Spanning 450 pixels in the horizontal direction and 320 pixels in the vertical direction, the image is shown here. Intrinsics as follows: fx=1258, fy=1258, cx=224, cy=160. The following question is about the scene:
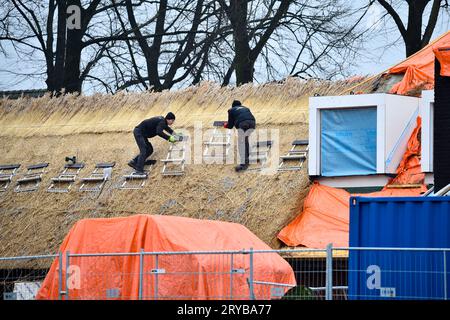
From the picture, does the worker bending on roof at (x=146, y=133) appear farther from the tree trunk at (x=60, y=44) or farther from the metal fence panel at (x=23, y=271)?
the tree trunk at (x=60, y=44)

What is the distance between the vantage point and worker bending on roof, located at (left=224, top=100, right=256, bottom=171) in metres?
28.0

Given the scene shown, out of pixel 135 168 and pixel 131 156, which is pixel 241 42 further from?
pixel 135 168

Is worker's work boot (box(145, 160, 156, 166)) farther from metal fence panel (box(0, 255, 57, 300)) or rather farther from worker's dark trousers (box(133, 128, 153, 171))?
metal fence panel (box(0, 255, 57, 300))

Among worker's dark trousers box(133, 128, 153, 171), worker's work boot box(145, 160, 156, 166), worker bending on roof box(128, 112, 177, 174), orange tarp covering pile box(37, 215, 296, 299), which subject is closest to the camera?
orange tarp covering pile box(37, 215, 296, 299)

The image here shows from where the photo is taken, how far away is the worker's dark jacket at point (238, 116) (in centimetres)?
2828

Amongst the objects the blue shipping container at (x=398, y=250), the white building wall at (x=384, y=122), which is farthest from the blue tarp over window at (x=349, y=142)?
the blue shipping container at (x=398, y=250)

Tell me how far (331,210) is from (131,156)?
258 inches

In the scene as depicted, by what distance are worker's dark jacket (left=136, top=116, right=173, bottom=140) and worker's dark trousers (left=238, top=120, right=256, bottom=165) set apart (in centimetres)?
174

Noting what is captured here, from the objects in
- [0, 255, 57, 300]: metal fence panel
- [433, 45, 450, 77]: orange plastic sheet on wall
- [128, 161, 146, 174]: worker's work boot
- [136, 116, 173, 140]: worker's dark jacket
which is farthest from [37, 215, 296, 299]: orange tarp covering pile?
[128, 161, 146, 174]: worker's work boot

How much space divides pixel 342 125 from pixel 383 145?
1.03 m

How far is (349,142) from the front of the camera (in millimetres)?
26734

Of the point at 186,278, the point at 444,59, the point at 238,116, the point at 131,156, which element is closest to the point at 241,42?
the point at 131,156

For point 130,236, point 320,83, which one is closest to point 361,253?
point 130,236

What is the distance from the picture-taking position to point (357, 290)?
660 inches
